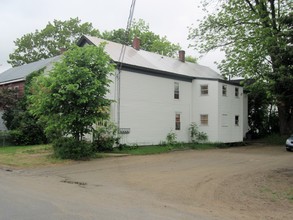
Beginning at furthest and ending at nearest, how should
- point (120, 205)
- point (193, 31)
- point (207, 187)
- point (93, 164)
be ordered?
point (193, 31) < point (93, 164) < point (207, 187) < point (120, 205)

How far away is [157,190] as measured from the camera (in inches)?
412

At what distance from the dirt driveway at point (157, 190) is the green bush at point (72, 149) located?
5.91 ft

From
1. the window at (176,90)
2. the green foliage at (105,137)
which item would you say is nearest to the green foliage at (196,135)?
the window at (176,90)

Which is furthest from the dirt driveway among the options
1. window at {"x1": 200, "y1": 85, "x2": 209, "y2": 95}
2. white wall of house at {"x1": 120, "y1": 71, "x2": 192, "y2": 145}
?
window at {"x1": 200, "y1": 85, "x2": 209, "y2": 95}

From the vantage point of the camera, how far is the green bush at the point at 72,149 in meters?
18.2

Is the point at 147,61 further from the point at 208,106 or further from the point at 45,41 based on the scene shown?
the point at 45,41

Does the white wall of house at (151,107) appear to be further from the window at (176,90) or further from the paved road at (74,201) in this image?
the paved road at (74,201)

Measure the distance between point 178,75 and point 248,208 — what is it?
2158 centimetres

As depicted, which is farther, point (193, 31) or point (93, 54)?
point (193, 31)

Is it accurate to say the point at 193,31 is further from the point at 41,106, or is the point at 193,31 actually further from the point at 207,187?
the point at 207,187

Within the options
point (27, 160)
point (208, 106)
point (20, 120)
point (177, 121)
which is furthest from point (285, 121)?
point (27, 160)

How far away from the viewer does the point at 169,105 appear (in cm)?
2881

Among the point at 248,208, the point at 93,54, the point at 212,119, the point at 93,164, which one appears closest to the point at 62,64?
the point at 93,54

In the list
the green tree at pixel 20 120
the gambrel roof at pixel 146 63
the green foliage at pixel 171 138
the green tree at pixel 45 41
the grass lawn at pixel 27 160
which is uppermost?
the green tree at pixel 45 41
